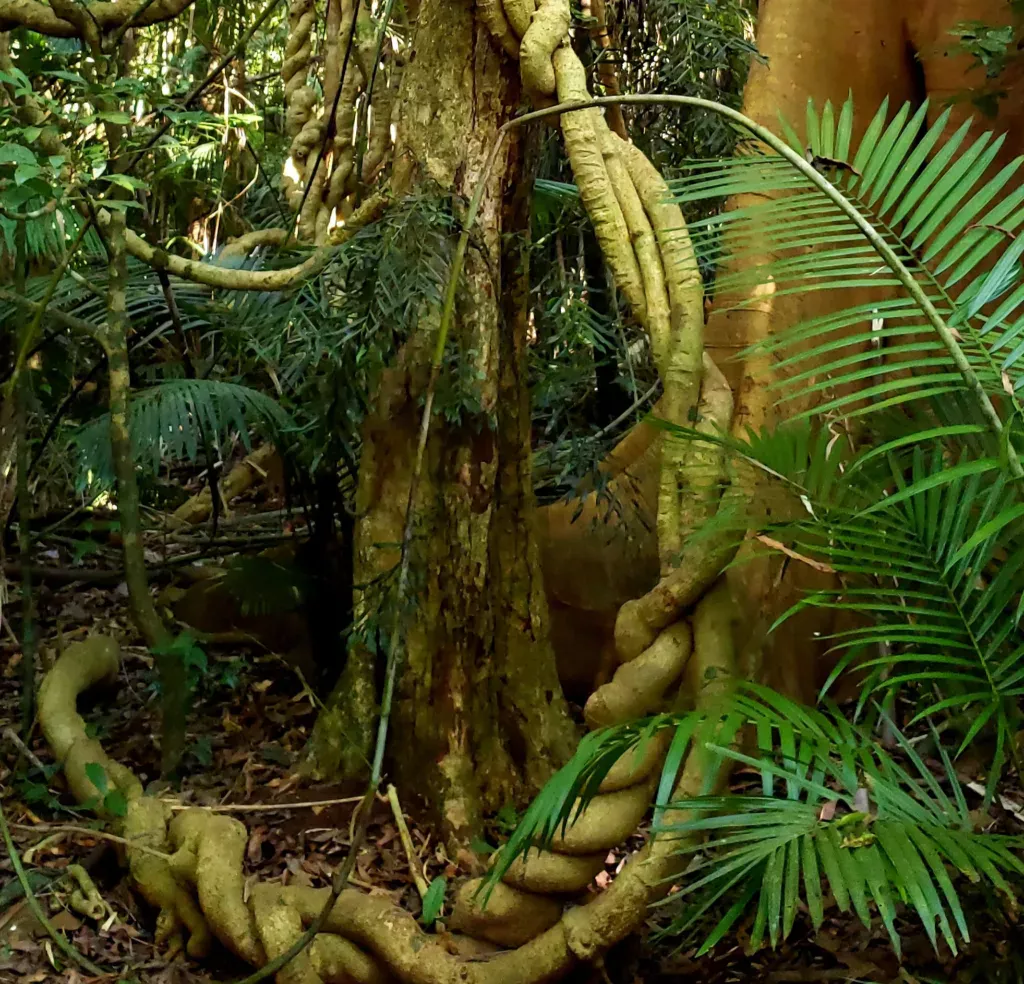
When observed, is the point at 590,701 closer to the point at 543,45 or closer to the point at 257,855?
the point at 257,855

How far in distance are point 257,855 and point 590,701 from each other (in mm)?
1019

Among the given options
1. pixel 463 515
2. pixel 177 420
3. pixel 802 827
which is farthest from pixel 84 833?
pixel 802 827

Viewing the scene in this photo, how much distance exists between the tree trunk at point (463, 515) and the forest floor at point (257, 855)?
0.50ft

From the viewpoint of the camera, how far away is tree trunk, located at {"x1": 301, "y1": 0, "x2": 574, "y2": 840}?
7.92 ft

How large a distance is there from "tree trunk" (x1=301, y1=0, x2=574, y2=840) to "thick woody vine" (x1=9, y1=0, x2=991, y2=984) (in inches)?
7.5

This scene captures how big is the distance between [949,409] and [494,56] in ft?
4.13

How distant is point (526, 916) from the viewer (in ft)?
6.93

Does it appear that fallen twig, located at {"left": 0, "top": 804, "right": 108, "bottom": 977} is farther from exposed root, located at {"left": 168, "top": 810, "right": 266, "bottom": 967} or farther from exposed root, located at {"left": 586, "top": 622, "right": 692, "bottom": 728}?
exposed root, located at {"left": 586, "top": 622, "right": 692, "bottom": 728}

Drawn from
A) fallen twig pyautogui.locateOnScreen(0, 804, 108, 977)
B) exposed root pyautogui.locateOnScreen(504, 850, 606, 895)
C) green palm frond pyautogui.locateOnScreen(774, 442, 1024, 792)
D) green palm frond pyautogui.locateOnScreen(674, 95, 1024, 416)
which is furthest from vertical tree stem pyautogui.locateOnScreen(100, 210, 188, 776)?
green palm frond pyautogui.locateOnScreen(774, 442, 1024, 792)

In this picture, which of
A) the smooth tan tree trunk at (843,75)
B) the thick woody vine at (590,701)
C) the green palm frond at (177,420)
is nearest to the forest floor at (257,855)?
the thick woody vine at (590,701)

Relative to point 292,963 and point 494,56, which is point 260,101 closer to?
point 494,56

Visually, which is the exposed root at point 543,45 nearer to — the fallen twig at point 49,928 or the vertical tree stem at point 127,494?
the vertical tree stem at point 127,494

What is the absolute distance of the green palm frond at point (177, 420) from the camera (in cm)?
280

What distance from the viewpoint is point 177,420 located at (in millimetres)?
2824
